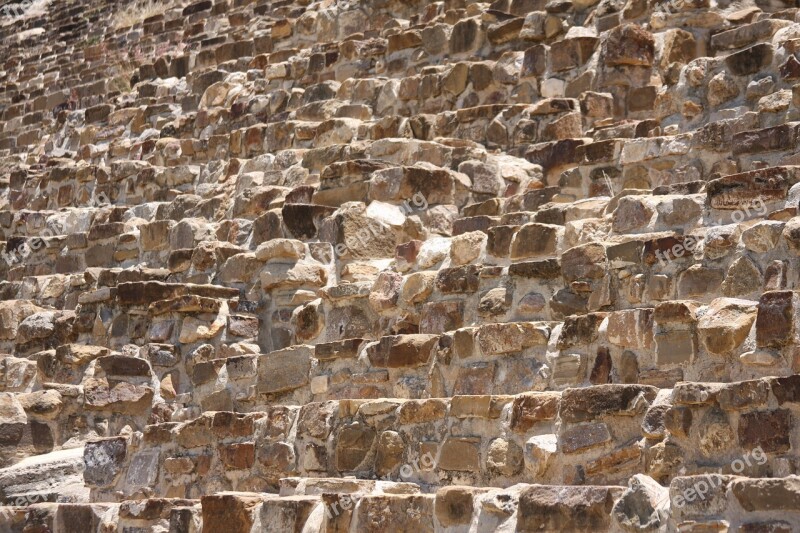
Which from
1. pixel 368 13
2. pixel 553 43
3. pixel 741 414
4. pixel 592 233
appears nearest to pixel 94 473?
pixel 592 233

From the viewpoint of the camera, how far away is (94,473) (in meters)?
6.24

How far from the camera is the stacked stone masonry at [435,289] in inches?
164

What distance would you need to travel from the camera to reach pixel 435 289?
5.93 metres

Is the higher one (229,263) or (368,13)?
(368,13)

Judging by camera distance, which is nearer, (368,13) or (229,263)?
(229,263)

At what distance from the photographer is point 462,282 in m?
5.76

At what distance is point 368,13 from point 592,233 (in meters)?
6.30

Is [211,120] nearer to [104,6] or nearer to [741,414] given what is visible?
[104,6]

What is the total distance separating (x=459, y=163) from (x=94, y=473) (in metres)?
2.81

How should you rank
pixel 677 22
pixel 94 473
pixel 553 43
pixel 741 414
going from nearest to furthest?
1. pixel 741 414
2. pixel 94 473
3. pixel 677 22
4. pixel 553 43

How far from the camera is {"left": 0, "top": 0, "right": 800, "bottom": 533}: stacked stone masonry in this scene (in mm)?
4156

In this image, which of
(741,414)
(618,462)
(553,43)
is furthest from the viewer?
(553,43)

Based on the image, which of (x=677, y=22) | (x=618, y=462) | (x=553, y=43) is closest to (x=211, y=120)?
(x=553, y=43)

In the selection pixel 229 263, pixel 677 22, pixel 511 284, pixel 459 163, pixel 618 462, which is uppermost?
pixel 677 22
